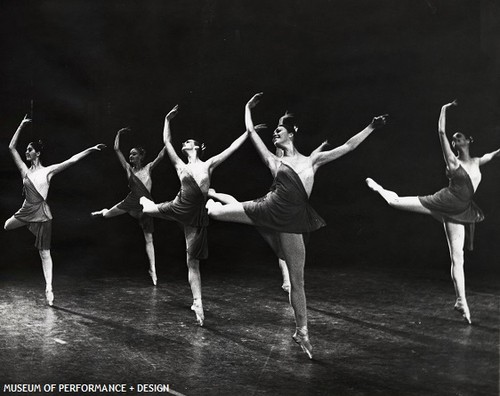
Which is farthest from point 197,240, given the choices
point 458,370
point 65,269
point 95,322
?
point 458,370

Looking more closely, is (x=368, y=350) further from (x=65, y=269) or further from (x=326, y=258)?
(x=65, y=269)

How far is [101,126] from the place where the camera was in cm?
663

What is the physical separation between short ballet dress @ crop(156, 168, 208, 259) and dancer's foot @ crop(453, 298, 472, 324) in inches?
77.9

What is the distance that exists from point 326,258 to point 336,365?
1949 millimetres

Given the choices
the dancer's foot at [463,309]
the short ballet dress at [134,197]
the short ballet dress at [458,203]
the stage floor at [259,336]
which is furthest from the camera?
the short ballet dress at [134,197]

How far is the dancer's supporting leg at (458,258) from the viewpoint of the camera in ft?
18.2

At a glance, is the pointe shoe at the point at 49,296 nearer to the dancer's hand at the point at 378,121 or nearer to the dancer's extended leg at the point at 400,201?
the dancer's extended leg at the point at 400,201

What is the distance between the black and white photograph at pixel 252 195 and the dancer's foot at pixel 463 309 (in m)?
0.03

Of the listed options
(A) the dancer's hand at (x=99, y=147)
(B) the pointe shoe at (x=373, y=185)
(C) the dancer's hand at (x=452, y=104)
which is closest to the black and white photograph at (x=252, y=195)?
(C) the dancer's hand at (x=452, y=104)

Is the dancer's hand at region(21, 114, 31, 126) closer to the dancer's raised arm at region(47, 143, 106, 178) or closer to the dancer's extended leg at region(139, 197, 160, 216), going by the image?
the dancer's raised arm at region(47, 143, 106, 178)

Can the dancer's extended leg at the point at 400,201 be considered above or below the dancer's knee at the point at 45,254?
above

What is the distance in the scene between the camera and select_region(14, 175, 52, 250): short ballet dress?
6.56 meters

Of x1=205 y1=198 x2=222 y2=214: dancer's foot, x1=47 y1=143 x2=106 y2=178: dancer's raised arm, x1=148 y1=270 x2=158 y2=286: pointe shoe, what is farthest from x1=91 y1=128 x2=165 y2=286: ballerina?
x1=205 y1=198 x2=222 y2=214: dancer's foot

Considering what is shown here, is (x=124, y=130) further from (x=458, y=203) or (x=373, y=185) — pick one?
(x=458, y=203)
